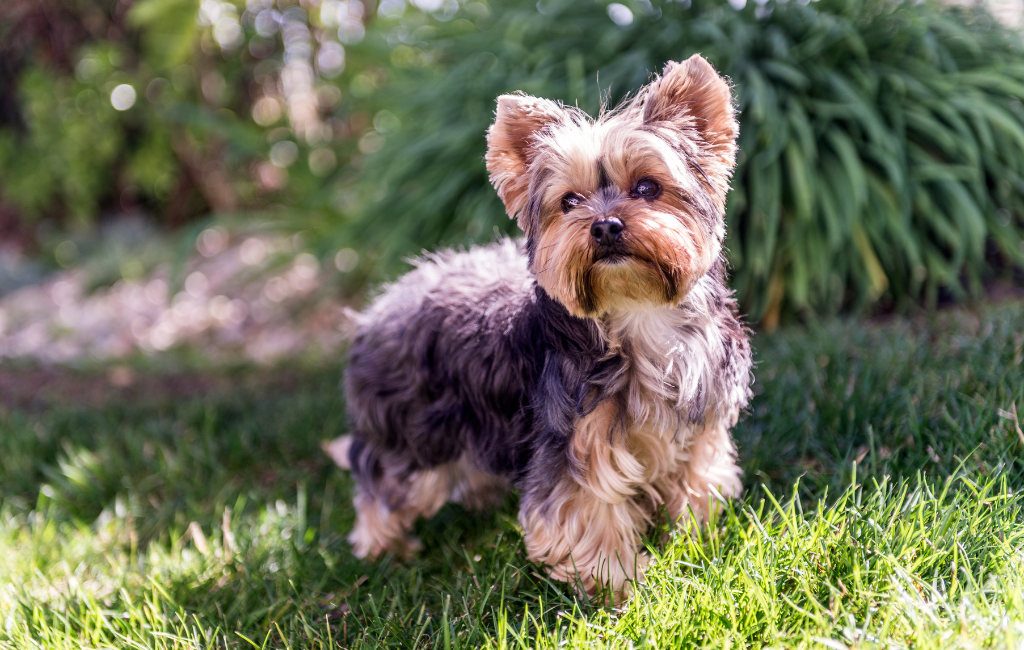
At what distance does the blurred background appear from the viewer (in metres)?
4.17

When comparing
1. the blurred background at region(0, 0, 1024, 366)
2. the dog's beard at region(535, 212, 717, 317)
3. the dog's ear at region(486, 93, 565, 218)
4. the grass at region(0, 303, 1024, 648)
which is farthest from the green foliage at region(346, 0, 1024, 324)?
the dog's beard at region(535, 212, 717, 317)

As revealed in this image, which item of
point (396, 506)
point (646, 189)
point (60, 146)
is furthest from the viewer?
point (60, 146)

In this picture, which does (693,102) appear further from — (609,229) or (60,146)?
(60,146)

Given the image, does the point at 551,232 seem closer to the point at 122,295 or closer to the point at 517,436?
the point at 517,436

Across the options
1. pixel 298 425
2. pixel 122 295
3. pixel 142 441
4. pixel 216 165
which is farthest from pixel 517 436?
pixel 216 165

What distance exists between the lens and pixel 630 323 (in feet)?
7.46

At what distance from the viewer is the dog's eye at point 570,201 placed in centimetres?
216

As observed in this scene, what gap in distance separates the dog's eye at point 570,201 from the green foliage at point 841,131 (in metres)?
1.98

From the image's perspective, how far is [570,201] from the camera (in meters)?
2.17

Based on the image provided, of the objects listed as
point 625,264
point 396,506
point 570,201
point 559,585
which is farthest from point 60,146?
point 625,264

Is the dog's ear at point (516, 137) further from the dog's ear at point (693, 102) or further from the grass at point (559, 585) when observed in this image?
the grass at point (559, 585)

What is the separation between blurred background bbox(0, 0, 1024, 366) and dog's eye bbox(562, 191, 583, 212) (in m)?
1.34

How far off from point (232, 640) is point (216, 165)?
8.38 m

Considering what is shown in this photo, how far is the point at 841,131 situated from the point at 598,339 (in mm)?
2842
